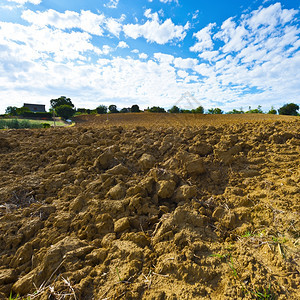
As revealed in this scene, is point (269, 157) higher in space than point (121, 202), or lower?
higher

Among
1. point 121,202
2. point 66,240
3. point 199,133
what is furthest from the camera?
point 199,133

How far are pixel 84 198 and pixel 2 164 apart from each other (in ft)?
7.30

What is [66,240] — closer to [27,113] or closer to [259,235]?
[259,235]

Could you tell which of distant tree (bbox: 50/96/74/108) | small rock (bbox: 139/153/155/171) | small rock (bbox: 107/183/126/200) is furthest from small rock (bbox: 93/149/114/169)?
distant tree (bbox: 50/96/74/108)

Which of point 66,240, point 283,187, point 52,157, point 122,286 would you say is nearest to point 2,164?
point 52,157

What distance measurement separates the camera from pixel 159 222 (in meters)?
1.80

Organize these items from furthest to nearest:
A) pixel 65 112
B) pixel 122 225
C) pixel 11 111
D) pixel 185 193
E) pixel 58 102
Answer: pixel 11 111 → pixel 58 102 → pixel 65 112 → pixel 185 193 → pixel 122 225

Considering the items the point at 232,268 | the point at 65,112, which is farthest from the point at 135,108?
the point at 232,268

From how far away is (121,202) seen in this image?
209 cm

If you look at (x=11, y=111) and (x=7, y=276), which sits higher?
(x=11, y=111)

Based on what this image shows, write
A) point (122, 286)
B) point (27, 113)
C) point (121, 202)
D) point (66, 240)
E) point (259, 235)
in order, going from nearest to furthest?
point (122, 286), point (259, 235), point (66, 240), point (121, 202), point (27, 113)

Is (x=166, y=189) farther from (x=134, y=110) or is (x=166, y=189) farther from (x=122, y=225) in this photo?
(x=134, y=110)

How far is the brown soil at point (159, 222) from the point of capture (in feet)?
4.16

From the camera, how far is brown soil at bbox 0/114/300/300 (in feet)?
4.16
